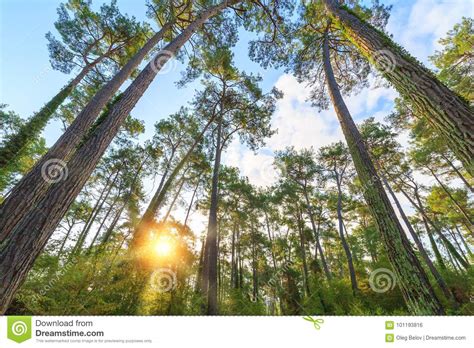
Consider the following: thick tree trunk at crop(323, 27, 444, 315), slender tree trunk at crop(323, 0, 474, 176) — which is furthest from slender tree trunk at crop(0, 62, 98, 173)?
thick tree trunk at crop(323, 27, 444, 315)

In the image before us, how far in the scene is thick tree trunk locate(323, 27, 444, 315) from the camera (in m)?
2.77

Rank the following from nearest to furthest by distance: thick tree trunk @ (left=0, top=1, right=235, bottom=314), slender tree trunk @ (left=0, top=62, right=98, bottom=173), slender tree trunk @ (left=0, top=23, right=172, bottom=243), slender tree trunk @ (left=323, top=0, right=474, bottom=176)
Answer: slender tree trunk @ (left=323, top=0, right=474, bottom=176)
thick tree trunk @ (left=0, top=1, right=235, bottom=314)
slender tree trunk @ (left=0, top=23, right=172, bottom=243)
slender tree trunk @ (left=0, top=62, right=98, bottom=173)

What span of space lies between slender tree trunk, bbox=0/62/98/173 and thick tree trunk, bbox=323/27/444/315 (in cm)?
1334

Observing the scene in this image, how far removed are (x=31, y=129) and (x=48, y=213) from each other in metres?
10.8

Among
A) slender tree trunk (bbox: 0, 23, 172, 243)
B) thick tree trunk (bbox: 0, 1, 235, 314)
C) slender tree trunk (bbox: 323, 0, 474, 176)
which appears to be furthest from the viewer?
slender tree trunk (bbox: 0, 23, 172, 243)

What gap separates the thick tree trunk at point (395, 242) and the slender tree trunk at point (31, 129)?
13.3 metres

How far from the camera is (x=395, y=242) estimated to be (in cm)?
326

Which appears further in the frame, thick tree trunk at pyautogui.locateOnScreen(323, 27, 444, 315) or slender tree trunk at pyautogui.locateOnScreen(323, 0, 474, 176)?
thick tree trunk at pyautogui.locateOnScreen(323, 27, 444, 315)
